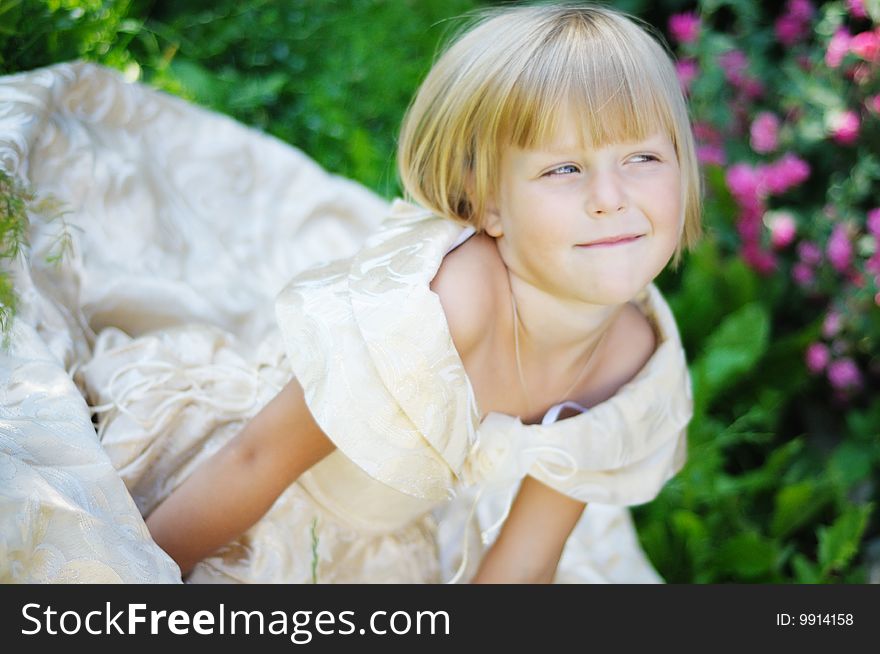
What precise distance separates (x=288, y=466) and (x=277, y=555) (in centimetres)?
24

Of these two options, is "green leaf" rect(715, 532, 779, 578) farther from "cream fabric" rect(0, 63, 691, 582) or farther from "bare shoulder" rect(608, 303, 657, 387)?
"bare shoulder" rect(608, 303, 657, 387)

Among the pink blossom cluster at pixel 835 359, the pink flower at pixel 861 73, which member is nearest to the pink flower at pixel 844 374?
the pink blossom cluster at pixel 835 359

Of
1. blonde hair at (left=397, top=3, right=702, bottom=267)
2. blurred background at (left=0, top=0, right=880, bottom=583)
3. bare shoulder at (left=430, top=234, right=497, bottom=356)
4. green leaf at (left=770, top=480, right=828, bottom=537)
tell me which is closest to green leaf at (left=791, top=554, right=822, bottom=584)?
blurred background at (left=0, top=0, right=880, bottom=583)

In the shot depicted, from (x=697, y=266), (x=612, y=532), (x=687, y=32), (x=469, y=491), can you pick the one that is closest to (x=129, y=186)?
(x=469, y=491)

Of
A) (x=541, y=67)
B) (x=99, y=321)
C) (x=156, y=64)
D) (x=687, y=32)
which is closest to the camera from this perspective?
(x=541, y=67)

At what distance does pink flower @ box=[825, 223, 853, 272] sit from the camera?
10.4 feet

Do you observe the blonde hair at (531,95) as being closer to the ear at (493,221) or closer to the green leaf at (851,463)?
the ear at (493,221)

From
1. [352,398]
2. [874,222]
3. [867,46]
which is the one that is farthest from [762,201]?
[352,398]

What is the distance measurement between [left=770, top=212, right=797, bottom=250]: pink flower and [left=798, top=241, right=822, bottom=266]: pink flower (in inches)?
2.3

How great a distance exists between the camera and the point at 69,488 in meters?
1.49

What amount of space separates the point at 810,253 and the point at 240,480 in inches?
87.6

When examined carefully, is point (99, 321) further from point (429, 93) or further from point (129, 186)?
point (429, 93)

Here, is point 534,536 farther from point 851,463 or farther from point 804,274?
point 804,274

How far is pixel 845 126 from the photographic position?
317cm
